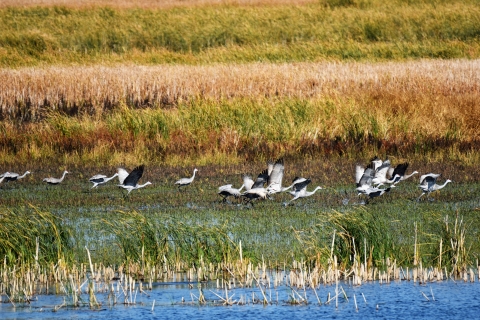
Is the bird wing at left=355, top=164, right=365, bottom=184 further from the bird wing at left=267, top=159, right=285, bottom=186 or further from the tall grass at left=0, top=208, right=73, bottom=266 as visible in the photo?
the tall grass at left=0, top=208, right=73, bottom=266

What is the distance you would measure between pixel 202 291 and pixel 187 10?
131ft

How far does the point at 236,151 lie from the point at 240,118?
2128mm

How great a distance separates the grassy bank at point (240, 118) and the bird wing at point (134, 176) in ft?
11.9

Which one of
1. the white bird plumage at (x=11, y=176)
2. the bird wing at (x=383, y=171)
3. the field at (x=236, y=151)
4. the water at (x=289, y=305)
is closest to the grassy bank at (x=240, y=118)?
the field at (x=236, y=151)

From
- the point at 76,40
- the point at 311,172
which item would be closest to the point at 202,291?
the point at 311,172

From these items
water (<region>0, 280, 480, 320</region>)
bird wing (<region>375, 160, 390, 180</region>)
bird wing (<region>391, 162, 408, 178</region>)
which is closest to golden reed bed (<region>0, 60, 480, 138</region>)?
bird wing (<region>391, 162, 408, 178</region>)

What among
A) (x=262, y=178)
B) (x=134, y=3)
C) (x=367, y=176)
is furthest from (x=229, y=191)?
(x=134, y=3)

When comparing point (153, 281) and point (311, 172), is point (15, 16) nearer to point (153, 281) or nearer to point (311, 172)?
point (311, 172)

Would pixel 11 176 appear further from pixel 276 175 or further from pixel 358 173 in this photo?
pixel 358 173

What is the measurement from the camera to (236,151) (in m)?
18.2

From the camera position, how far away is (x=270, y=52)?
123ft

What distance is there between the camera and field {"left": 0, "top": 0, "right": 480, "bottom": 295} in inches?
379

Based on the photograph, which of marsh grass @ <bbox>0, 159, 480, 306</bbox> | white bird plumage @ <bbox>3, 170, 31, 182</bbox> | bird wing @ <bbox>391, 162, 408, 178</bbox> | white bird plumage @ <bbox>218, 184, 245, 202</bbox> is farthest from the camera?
white bird plumage @ <bbox>3, 170, 31, 182</bbox>

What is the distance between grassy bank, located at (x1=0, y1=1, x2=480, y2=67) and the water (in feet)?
86.9
